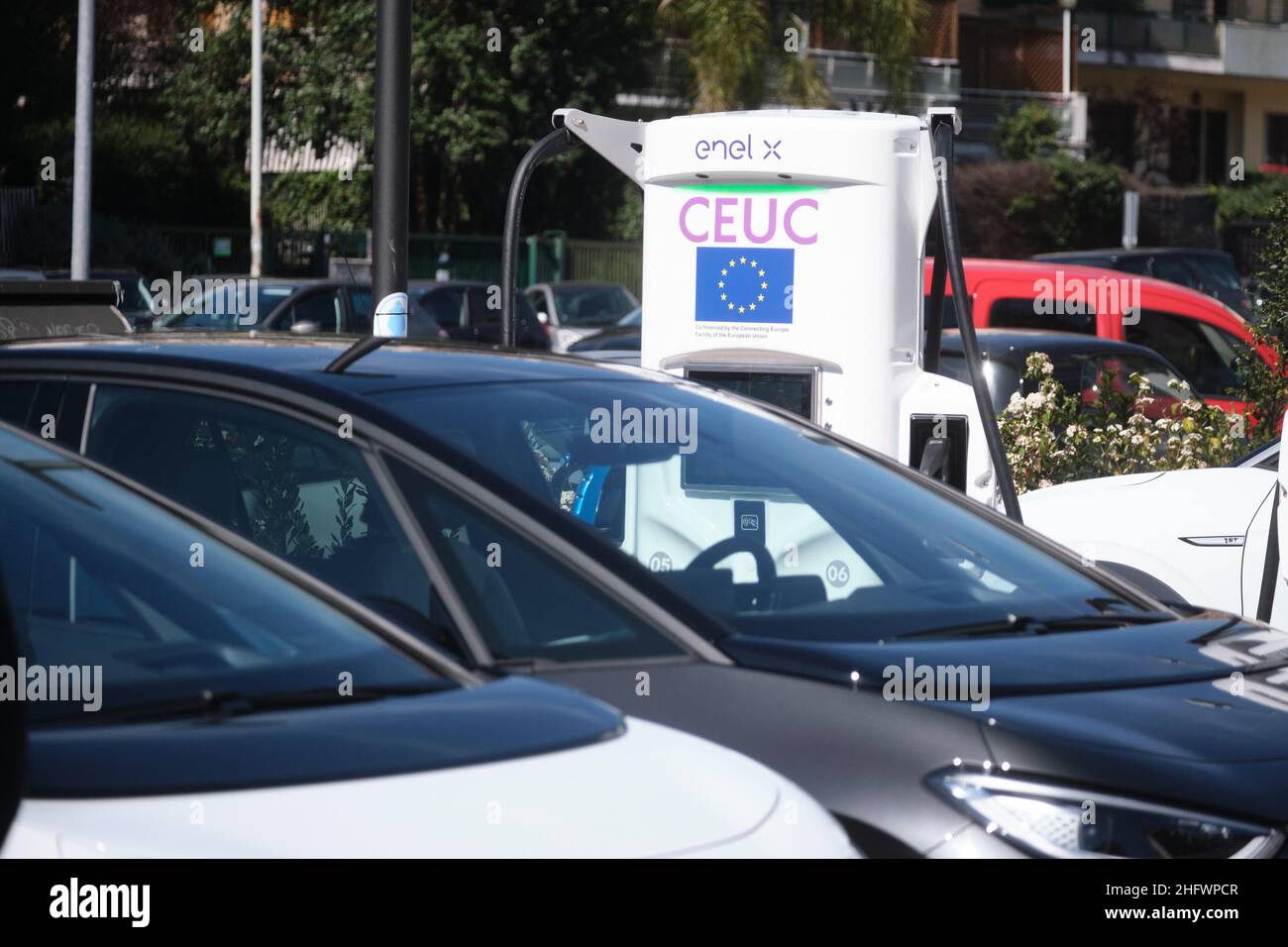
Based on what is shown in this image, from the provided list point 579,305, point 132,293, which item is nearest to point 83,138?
point 132,293

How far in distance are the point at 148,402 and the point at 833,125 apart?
2750mm

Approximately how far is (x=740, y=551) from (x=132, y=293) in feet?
58.6

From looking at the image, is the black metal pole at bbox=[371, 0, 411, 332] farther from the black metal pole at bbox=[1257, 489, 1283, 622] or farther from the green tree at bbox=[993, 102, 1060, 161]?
the green tree at bbox=[993, 102, 1060, 161]

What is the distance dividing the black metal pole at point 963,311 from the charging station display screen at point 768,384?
58 cm

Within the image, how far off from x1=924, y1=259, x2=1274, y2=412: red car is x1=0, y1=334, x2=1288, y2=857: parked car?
369 inches

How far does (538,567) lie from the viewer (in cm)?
338

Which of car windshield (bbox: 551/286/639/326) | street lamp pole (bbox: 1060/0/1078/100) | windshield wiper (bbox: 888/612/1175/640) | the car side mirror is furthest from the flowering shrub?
street lamp pole (bbox: 1060/0/1078/100)

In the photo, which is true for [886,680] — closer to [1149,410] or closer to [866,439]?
[866,439]

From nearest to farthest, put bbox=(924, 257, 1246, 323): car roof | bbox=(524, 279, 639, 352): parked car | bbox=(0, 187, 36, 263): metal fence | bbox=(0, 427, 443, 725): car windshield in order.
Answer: bbox=(0, 427, 443, 725): car windshield, bbox=(924, 257, 1246, 323): car roof, bbox=(524, 279, 639, 352): parked car, bbox=(0, 187, 36, 263): metal fence

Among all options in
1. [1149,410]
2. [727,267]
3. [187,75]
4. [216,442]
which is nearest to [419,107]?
[187,75]

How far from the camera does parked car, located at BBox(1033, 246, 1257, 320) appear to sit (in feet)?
60.4

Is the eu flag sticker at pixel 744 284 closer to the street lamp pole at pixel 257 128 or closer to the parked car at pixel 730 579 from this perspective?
the parked car at pixel 730 579

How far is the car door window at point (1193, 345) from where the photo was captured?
43.3ft

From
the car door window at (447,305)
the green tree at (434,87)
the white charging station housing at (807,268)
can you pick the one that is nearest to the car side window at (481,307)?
the car door window at (447,305)
